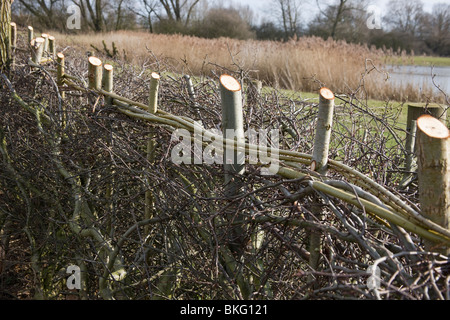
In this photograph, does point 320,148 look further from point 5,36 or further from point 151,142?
point 5,36

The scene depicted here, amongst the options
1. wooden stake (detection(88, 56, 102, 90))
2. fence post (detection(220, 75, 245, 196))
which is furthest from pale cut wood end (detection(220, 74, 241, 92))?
wooden stake (detection(88, 56, 102, 90))

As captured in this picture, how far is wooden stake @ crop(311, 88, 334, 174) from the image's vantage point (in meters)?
1.62

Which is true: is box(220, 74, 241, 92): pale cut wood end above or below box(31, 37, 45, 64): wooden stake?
below

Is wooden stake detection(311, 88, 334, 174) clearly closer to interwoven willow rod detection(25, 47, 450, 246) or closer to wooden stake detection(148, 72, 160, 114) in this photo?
interwoven willow rod detection(25, 47, 450, 246)

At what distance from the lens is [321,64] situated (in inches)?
441

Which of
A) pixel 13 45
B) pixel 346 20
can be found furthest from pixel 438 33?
pixel 13 45

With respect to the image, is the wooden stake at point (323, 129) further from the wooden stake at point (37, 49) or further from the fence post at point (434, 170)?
the wooden stake at point (37, 49)

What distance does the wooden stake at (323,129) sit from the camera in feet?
5.30

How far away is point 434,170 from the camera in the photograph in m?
Answer: 1.35

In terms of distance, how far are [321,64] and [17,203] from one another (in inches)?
360

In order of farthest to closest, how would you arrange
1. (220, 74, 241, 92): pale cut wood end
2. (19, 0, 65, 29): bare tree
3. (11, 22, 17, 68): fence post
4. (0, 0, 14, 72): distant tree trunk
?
1. (19, 0, 65, 29): bare tree
2. (11, 22, 17, 68): fence post
3. (0, 0, 14, 72): distant tree trunk
4. (220, 74, 241, 92): pale cut wood end

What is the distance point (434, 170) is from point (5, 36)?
13.4ft

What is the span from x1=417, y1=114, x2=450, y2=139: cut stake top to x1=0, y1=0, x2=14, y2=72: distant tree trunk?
12.4 feet

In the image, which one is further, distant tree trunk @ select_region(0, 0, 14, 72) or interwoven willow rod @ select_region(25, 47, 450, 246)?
distant tree trunk @ select_region(0, 0, 14, 72)
